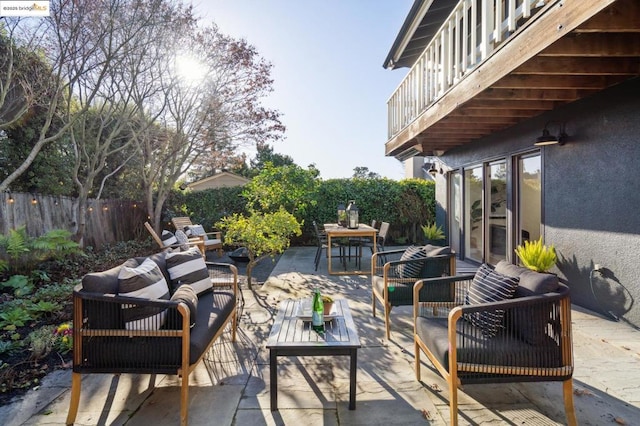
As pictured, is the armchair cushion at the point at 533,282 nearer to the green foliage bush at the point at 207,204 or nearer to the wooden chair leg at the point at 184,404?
the wooden chair leg at the point at 184,404

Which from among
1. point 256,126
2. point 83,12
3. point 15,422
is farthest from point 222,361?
point 256,126

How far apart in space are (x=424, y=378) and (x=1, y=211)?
21.5 ft

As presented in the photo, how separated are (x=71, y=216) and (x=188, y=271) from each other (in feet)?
17.9

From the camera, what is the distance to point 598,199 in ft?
12.2

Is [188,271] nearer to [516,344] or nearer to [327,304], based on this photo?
[327,304]

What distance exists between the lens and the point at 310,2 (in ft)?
21.2

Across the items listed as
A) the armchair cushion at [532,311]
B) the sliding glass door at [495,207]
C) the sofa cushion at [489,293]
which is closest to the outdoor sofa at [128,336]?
the sofa cushion at [489,293]

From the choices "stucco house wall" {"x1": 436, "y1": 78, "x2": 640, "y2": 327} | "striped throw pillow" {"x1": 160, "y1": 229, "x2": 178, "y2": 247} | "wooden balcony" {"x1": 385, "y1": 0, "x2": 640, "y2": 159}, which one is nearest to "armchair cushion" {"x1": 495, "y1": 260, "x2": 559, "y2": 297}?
"wooden balcony" {"x1": 385, "y1": 0, "x2": 640, "y2": 159}

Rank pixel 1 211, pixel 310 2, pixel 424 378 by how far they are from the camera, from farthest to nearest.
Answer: pixel 310 2, pixel 1 211, pixel 424 378

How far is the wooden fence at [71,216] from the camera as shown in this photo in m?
5.51

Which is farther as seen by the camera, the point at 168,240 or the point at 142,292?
the point at 168,240

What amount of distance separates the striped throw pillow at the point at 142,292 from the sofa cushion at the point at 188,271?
1.50ft

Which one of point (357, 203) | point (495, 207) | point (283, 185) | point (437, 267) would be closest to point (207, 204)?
point (283, 185)

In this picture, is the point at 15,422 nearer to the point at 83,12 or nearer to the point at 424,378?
the point at 424,378
